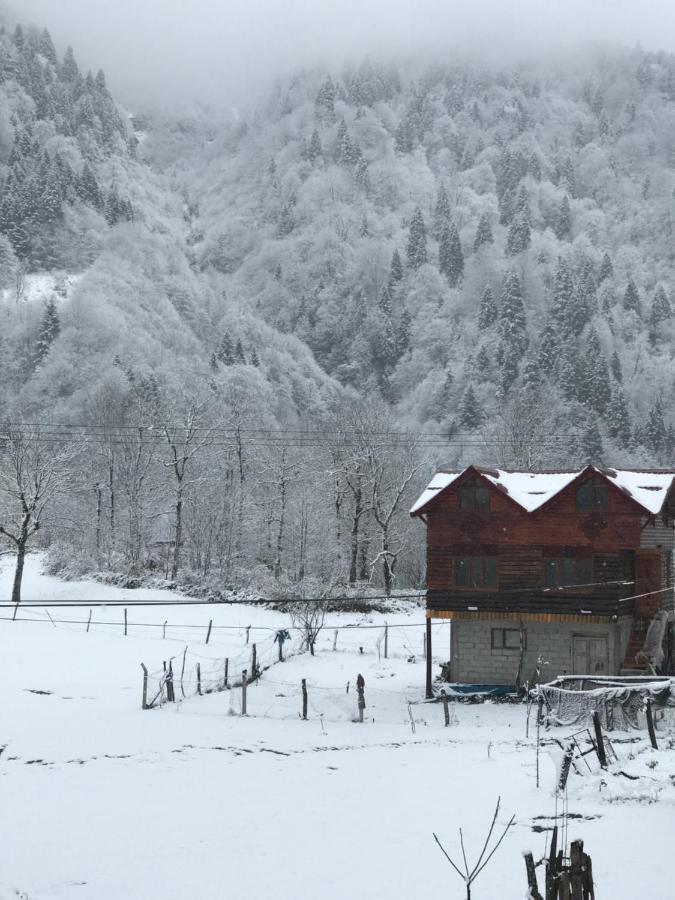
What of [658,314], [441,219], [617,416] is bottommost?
[617,416]

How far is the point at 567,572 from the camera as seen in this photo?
38.4m

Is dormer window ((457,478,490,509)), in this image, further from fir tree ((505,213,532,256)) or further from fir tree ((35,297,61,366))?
fir tree ((505,213,532,256))

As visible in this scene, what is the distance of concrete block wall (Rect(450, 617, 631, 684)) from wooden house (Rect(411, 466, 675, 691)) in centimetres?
4

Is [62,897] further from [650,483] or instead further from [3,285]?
[3,285]

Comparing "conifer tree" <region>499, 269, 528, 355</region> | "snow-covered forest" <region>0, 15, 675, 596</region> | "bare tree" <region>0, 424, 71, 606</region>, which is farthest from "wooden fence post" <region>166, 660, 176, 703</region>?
"conifer tree" <region>499, 269, 528, 355</region>

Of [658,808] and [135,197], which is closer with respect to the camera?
[658,808]

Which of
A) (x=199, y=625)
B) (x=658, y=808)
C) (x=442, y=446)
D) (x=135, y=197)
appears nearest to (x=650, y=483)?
(x=658, y=808)

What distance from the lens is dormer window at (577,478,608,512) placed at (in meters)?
38.3

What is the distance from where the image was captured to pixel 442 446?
409 ft

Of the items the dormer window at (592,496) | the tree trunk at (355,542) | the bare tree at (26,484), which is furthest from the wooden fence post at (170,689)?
the tree trunk at (355,542)

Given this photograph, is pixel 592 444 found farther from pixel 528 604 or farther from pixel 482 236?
pixel 528 604

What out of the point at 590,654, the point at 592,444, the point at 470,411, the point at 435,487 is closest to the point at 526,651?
the point at 590,654

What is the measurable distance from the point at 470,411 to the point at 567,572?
103 meters

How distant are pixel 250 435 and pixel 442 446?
41804 mm
